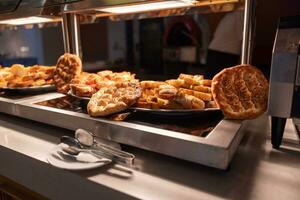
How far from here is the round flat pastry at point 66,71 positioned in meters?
1.09

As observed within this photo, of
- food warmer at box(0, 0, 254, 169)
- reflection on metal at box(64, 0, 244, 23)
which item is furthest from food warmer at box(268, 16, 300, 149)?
reflection on metal at box(64, 0, 244, 23)

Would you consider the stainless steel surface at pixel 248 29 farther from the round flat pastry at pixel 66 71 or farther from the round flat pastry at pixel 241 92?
the round flat pastry at pixel 66 71

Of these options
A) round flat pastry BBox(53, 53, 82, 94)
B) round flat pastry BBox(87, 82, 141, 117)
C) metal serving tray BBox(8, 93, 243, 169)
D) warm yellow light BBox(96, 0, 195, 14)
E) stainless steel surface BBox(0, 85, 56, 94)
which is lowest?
metal serving tray BBox(8, 93, 243, 169)

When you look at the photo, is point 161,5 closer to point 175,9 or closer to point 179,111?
point 175,9

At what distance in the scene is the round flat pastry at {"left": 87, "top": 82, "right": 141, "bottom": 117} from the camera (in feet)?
2.29

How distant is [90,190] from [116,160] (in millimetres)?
91

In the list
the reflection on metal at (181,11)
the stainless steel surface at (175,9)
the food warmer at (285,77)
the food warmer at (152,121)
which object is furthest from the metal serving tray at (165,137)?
the reflection on metal at (181,11)

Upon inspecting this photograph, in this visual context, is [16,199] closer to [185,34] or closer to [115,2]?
[115,2]

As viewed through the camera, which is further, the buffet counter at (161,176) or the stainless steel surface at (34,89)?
the stainless steel surface at (34,89)

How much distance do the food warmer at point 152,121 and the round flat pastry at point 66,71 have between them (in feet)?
0.19

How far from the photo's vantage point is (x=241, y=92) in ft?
2.22

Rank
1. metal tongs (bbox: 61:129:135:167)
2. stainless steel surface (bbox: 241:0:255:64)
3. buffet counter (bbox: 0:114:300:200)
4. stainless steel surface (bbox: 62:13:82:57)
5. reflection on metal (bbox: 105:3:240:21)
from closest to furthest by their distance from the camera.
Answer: buffet counter (bbox: 0:114:300:200) → metal tongs (bbox: 61:129:135:167) → stainless steel surface (bbox: 241:0:255:64) → reflection on metal (bbox: 105:3:240:21) → stainless steel surface (bbox: 62:13:82:57)

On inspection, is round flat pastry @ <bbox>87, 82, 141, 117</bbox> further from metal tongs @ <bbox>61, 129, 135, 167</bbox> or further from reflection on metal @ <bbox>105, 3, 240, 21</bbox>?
reflection on metal @ <bbox>105, 3, 240, 21</bbox>

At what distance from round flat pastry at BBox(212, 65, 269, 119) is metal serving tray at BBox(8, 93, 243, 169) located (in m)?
0.04
